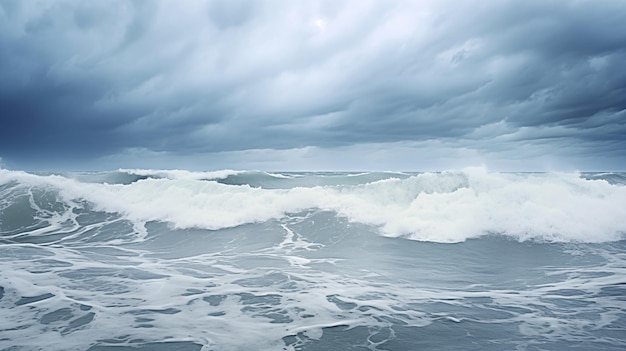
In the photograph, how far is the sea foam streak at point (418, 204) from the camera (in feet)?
47.3

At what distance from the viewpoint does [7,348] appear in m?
5.26

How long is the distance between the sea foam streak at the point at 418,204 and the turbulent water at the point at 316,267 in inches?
3.4

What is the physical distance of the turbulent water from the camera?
19.5 feet

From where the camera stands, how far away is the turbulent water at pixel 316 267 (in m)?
5.93

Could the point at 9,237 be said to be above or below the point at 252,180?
below

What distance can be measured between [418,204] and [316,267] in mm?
7901

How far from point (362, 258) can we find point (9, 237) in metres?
14.2

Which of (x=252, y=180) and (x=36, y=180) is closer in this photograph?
(x=36, y=180)

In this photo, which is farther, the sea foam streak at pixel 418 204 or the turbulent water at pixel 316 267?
the sea foam streak at pixel 418 204

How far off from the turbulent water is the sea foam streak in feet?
0.28

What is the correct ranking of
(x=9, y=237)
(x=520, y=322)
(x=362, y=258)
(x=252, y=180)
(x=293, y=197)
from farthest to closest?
(x=252, y=180)
(x=293, y=197)
(x=9, y=237)
(x=362, y=258)
(x=520, y=322)

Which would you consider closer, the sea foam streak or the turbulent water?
the turbulent water

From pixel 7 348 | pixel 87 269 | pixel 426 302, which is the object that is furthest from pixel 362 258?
pixel 7 348

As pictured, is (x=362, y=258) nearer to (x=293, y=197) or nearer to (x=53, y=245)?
(x=293, y=197)
